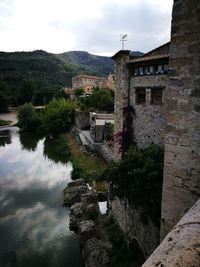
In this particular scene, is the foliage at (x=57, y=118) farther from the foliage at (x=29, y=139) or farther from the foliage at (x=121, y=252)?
the foliage at (x=121, y=252)

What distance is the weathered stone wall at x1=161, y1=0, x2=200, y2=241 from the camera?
12.3ft

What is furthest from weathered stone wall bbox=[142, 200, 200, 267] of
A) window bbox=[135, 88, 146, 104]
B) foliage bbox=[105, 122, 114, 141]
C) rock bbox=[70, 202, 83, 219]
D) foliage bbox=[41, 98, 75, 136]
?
foliage bbox=[41, 98, 75, 136]

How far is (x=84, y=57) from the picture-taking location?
191m

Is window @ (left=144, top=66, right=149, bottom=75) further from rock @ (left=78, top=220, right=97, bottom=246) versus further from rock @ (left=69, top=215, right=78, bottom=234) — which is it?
rock @ (left=69, top=215, right=78, bottom=234)

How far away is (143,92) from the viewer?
405 inches

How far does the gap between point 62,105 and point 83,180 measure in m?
18.0

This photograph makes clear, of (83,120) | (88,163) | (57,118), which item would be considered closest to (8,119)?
(57,118)

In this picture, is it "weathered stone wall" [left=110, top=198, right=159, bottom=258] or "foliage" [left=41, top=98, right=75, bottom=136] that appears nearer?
"weathered stone wall" [left=110, top=198, right=159, bottom=258]

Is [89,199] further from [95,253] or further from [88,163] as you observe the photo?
[88,163]

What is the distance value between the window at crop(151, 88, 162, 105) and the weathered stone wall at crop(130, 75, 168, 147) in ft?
0.37

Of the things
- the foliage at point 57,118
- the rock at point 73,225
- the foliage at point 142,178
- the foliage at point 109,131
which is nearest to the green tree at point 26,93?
the foliage at point 57,118

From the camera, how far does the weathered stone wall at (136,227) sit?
22.3 ft

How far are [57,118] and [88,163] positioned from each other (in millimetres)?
13553

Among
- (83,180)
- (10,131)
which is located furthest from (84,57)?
(83,180)
